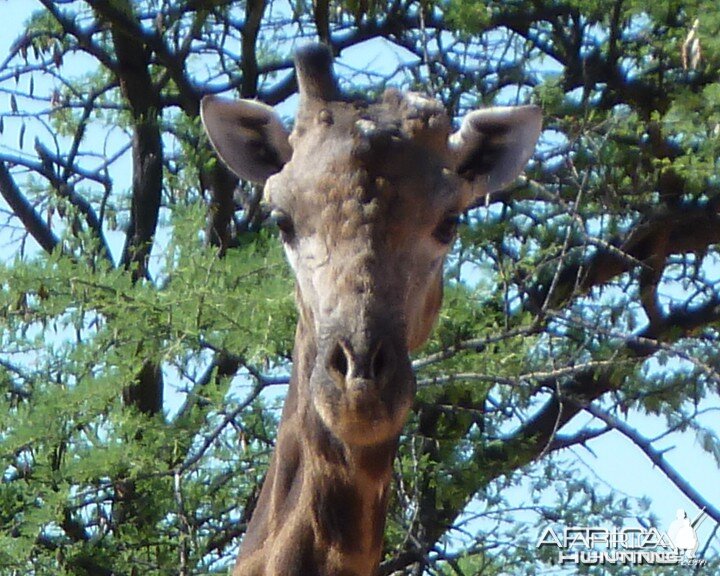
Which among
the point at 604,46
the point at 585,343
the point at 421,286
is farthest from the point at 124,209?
the point at 421,286

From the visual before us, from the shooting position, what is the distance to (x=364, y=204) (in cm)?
457

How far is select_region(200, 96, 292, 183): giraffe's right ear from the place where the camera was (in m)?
5.28

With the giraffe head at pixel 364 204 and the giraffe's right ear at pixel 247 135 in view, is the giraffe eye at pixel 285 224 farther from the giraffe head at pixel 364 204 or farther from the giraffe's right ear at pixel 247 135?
the giraffe's right ear at pixel 247 135

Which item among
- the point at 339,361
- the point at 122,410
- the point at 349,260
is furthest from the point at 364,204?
the point at 122,410

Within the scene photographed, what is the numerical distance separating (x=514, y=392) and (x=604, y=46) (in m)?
2.74

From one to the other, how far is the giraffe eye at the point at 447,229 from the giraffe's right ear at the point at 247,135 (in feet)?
2.26

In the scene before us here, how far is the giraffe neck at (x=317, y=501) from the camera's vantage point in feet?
15.3

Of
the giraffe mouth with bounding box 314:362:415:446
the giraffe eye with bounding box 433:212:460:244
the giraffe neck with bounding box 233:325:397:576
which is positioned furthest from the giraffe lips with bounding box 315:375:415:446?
the giraffe eye with bounding box 433:212:460:244

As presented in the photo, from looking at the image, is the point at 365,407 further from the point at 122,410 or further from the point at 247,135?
the point at 122,410

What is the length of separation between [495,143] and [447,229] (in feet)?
1.96

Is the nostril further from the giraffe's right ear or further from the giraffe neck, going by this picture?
the giraffe's right ear

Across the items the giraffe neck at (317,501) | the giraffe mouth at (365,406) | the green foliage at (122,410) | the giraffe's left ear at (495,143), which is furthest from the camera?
the green foliage at (122,410)

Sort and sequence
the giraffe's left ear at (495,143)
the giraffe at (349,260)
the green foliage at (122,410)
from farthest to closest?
the green foliage at (122,410) < the giraffe's left ear at (495,143) < the giraffe at (349,260)

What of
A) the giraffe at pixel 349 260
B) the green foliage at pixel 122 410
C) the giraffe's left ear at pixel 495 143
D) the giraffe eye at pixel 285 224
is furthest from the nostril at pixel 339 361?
the green foliage at pixel 122 410
